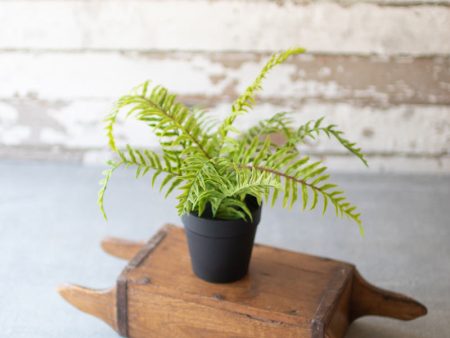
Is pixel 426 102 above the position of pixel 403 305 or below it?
above

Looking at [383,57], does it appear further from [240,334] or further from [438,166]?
[240,334]

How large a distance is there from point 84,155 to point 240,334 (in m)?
1.39

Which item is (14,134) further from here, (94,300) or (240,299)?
(240,299)

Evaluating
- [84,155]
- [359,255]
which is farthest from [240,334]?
[84,155]

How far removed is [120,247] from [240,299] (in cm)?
52

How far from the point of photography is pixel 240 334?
1.40 metres

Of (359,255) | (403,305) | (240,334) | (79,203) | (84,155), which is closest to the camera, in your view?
(240,334)

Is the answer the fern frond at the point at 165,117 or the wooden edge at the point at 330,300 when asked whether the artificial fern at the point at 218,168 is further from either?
the wooden edge at the point at 330,300

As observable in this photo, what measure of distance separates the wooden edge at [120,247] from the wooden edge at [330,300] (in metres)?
0.56

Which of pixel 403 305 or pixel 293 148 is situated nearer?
pixel 293 148

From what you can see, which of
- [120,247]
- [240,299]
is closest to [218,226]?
[240,299]

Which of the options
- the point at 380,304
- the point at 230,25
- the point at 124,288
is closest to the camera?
the point at 124,288

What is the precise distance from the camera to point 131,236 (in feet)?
6.81

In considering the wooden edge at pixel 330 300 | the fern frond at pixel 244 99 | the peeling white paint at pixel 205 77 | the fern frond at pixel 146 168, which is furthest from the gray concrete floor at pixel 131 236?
the fern frond at pixel 244 99
